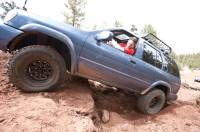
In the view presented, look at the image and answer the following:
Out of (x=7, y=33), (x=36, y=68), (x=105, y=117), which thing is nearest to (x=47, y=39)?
(x=36, y=68)

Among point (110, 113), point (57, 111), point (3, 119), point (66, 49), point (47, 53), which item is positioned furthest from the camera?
point (110, 113)

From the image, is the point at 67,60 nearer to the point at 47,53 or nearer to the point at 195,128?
the point at 47,53

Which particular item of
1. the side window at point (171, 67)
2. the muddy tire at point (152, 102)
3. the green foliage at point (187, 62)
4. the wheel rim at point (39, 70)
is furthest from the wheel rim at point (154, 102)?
the green foliage at point (187, 62)

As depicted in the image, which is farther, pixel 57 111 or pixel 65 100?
pixel 65 100

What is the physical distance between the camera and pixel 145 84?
6414 millimetres

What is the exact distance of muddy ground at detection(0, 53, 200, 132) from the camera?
170 inches

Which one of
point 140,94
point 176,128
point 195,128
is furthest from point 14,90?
point 195,128

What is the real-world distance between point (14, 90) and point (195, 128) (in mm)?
4292

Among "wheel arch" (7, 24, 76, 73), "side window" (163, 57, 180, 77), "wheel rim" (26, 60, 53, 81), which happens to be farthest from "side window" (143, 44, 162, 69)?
"wheel rim" (26, 60, 53, 81)

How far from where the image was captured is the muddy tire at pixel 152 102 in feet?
21.8

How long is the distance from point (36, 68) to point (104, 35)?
1487 millimetres

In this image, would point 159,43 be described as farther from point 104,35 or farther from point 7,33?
point 7,33

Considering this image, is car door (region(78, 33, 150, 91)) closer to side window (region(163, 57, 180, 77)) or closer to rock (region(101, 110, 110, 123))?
rock (region(101, 110, 110, 123))

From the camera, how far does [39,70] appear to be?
5.21 metres
